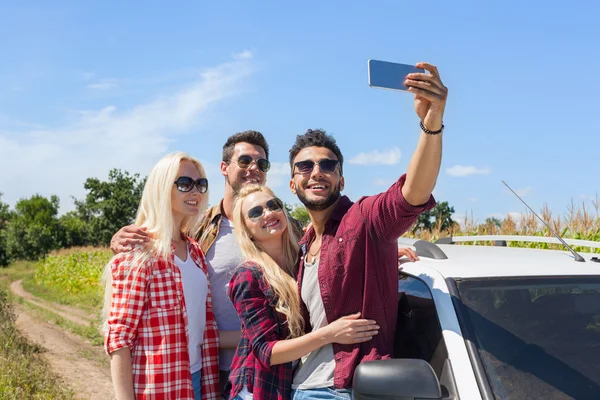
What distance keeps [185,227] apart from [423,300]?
140cm

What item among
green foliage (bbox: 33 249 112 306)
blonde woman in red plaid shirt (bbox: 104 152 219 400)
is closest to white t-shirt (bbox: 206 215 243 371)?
blonde woman in red plaid shirt (bbox: 104 152 219 400)

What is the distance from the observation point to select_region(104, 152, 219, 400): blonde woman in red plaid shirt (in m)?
2.51

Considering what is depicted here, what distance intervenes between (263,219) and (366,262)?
741 millimetres

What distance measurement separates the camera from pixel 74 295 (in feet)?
68.8

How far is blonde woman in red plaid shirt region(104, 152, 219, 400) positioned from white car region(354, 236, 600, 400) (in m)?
1.02

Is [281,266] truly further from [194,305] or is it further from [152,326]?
[152,326]

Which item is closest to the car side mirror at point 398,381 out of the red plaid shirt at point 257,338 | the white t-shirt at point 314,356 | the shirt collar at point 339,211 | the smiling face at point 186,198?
the white t-shirt at point 314,356

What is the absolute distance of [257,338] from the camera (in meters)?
2.29

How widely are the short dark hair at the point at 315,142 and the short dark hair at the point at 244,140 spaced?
3.95ft

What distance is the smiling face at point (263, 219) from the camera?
8.84 ft

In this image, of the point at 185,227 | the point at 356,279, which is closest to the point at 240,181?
the point at 185,227

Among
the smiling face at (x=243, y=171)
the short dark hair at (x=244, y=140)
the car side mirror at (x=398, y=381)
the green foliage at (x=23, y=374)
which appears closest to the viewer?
the car side mirror at (x=398, y=381)

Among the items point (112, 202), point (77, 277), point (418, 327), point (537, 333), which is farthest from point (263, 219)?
point (112, 202)

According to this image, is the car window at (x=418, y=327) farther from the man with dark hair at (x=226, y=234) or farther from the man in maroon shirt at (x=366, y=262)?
the man with dark hair at (x=226, y=234)
